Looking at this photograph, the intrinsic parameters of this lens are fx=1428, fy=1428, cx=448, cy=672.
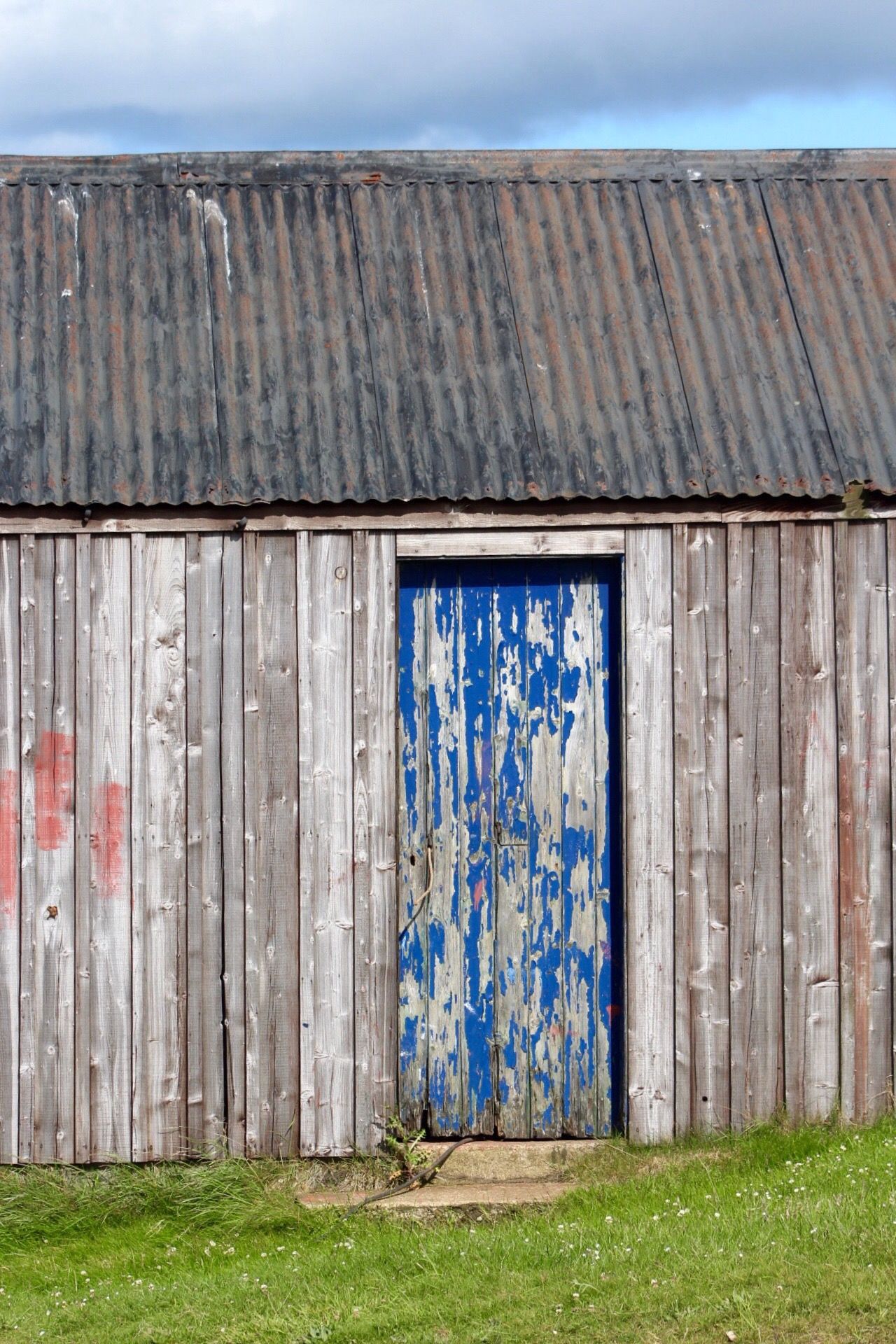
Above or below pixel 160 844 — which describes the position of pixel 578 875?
below

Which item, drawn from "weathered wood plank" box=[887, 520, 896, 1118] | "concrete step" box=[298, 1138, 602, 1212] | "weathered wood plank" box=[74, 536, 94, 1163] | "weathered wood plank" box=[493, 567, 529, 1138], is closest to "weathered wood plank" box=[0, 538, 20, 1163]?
"weathered wood plank" box=[74, 536, 94, 1163]

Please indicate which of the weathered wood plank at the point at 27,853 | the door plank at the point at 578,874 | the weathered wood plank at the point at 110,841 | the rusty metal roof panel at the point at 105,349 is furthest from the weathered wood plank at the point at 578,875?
the weathered wood plank at the point at 27,853

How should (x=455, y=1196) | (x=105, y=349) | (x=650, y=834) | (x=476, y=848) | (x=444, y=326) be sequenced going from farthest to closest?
(x=444, y=326)
(x=105, y=349)
(x=476, y=848)
(x=650, y=834)
(x=455, y=1196)

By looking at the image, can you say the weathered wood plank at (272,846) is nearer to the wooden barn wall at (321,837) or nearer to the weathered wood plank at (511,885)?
the wooden barn wall at (321,837)

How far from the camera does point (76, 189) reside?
708 centimetres

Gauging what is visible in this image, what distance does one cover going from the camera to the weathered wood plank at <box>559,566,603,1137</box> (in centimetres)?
642

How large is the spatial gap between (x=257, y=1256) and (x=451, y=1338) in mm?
1298

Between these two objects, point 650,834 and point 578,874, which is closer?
point 650,834

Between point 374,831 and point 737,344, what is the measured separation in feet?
9.47

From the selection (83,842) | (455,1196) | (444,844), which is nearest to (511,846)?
(444,844)

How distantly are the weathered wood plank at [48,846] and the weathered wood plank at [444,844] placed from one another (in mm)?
1564

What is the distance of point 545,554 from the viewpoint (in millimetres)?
6266

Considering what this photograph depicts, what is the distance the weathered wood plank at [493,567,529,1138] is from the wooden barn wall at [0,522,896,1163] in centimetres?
47

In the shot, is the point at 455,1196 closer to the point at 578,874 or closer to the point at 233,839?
the point at 578,874
